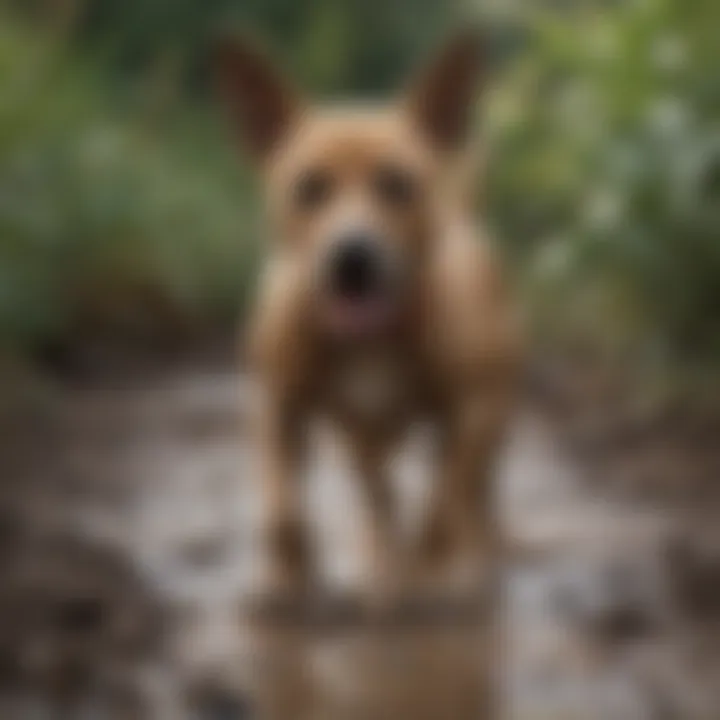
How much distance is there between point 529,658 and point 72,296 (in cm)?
93

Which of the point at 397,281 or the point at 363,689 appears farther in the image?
the point at 397,281

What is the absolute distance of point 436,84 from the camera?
48.5 inches

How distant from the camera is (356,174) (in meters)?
1.20

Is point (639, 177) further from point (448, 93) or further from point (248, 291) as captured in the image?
point (248, 291)

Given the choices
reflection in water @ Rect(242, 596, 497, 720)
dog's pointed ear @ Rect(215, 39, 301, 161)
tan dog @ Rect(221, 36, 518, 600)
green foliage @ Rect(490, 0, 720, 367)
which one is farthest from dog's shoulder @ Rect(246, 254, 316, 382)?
green foliage @ Rect(490, 0, 720, 367)

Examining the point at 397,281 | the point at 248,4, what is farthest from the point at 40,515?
the point at 248,4

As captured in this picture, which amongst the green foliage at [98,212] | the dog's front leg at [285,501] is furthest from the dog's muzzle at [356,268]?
the green foliage at [98,212]

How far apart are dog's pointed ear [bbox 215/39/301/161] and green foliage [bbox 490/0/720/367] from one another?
1.09ft

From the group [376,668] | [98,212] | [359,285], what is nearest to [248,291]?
[98,212]

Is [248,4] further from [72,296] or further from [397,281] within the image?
[397,281]

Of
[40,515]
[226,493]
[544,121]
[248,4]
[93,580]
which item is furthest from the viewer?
[248,4]

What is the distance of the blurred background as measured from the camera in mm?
1157

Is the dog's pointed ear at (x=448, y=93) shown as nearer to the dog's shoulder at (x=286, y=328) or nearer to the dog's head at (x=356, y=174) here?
the dog's head at (x=356, y=174)

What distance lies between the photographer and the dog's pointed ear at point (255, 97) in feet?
3.95
